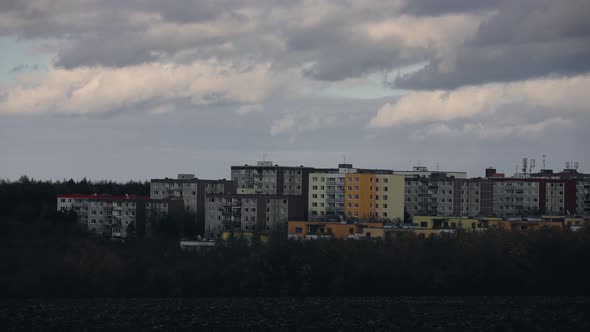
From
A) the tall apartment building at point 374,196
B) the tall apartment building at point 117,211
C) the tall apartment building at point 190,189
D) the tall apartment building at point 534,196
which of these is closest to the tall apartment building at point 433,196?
the tall apartment building at point 534,196

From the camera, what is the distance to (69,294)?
54.5 m

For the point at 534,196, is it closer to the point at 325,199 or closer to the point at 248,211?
the point at 325,199

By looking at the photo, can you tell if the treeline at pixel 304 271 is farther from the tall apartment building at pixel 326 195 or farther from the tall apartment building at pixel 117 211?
the tall apartment building at pixel 117 211

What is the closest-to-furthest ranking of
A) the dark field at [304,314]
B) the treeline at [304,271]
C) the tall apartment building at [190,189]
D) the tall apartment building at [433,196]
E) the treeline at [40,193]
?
the dark field at [304,314]
the treeline at [304,271]
the treeline at [40,193]
the tall apartment building at [190,189]
the tall apartment building at [433,196]

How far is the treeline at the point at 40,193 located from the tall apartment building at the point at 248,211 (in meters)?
12.1

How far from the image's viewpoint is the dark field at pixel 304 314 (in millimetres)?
45969

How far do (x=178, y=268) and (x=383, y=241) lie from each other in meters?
13.3

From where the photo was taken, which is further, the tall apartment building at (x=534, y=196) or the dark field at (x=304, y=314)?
the tall apartment building at (x=534, y=196)

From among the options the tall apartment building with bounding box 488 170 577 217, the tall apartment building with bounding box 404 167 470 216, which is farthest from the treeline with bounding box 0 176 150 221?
the tall apartment building with bounding box 488 170 577 217

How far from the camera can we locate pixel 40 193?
309 ft

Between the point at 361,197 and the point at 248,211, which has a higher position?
the point at 361,197

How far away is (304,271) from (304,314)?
7358 millimetres

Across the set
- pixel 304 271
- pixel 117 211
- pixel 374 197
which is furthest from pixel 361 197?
pixel 304 271

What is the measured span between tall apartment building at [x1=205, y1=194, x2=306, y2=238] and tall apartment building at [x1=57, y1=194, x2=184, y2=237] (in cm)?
412
